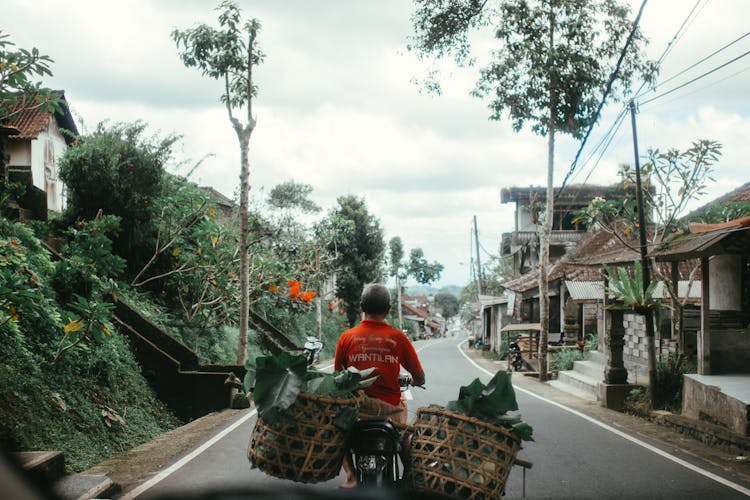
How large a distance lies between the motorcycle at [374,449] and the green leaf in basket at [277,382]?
492mm

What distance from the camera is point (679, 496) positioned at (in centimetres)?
674

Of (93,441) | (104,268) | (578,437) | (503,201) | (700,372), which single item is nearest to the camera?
(93,441)

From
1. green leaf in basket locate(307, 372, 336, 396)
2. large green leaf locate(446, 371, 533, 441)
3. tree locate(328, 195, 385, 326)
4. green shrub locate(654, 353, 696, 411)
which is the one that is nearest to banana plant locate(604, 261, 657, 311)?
green shrub locate(654, 353, 696, 411)

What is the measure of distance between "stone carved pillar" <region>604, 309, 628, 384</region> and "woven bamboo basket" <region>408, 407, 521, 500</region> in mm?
11177

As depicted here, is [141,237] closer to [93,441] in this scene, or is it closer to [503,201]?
[93,441]

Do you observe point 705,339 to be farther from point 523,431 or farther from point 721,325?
point 523,431

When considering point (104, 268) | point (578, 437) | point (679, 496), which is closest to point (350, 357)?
point (679, 496)

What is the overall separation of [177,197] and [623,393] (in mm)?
10807

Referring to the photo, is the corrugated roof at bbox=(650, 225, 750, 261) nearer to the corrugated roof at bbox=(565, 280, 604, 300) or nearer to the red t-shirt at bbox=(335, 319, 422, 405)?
the red t-shirt at bbox=(335, 319, 422, 405)

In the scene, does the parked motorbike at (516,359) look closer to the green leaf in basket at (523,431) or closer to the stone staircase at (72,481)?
the stone staircase at (72,481)

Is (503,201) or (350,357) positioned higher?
(503,201)

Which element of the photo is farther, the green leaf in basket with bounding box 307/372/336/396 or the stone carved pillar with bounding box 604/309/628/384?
the stone carved pillar with bounding box 604/309/628/384

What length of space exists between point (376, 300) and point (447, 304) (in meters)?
157

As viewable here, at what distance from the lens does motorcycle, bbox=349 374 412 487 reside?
3893 mm
